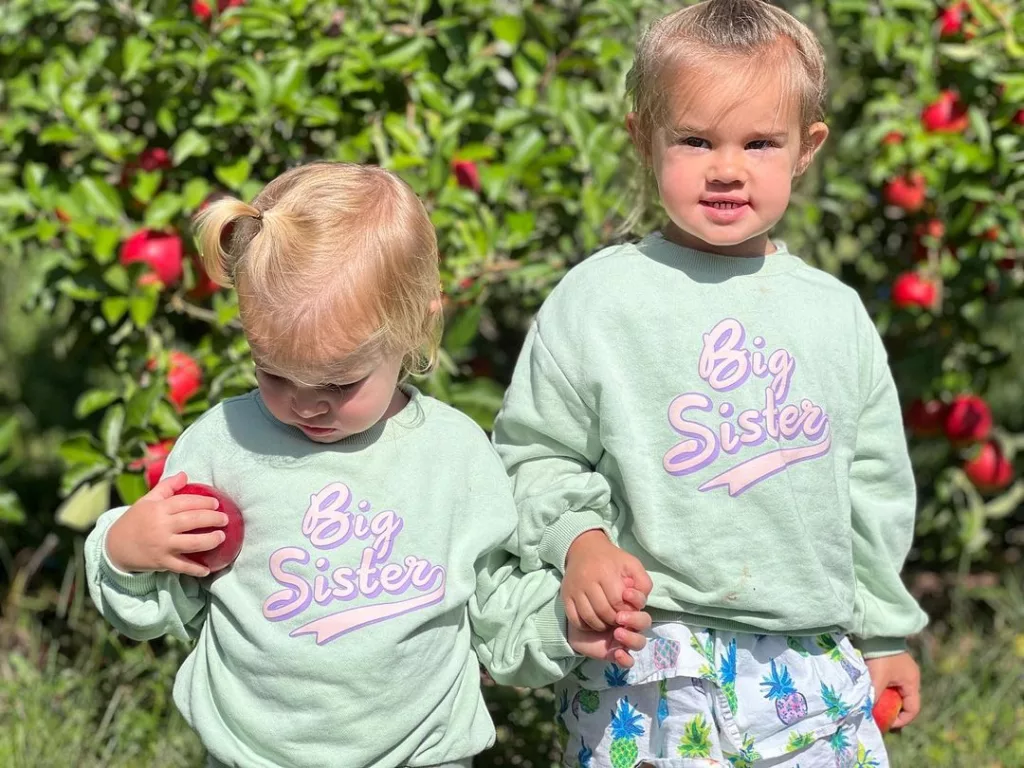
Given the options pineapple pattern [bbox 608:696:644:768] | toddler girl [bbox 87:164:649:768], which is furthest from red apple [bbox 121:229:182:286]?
pineapple pattern [bbox 608:696:644:768]

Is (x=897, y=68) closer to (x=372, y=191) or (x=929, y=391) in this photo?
(x=929, y=391)

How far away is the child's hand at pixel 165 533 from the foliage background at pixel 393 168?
0.69m

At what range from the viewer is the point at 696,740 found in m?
1.83

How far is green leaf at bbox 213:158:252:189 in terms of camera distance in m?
2.60

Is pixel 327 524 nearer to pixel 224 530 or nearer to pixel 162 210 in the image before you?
pixel 224 530

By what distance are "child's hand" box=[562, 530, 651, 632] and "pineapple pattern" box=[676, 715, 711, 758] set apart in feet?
0.63

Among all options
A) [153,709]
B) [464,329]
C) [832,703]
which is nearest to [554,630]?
[832,703]

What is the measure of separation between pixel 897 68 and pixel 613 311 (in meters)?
1.68

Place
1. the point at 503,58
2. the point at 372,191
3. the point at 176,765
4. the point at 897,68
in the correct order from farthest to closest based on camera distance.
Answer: the point at 897,68, the point at 503,58, the point at 176,765, the point at 372,191

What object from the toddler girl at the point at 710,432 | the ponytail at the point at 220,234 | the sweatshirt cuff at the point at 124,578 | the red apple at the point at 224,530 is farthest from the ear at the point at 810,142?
the sweatshirt cuff at the point at 124,578

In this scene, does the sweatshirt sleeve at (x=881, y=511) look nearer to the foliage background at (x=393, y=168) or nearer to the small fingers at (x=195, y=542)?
the foliage background at (x=393, y=168)

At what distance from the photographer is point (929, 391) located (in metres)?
3.24

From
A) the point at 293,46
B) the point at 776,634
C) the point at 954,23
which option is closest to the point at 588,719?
the point at 776,634

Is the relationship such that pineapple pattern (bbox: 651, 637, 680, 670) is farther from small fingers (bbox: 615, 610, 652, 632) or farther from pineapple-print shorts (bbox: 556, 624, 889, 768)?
small fingers (bbox: 615, 610, 652, 632)
